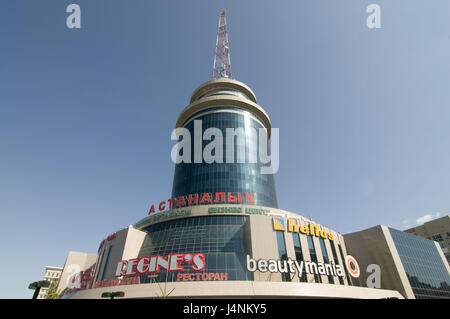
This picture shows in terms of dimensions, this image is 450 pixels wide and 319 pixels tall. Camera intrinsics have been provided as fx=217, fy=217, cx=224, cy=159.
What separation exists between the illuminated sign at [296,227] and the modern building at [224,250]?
0.22 m

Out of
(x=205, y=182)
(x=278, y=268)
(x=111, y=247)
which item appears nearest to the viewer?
(x=278, y=268)

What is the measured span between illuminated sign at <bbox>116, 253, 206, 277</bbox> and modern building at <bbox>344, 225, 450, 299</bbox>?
41.7 m

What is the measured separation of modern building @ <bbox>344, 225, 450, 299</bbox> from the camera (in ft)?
166

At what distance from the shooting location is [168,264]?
3728cm

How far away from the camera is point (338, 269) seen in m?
44.4

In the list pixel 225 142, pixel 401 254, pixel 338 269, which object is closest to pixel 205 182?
pixel 225 142

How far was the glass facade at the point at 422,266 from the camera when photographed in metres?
51.7

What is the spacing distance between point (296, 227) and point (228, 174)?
26615 mm

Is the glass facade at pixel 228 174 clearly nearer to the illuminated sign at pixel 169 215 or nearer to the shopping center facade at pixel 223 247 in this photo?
the shopping center facade at pixel 223 247

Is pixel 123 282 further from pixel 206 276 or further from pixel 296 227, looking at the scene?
→ pixel 296 227

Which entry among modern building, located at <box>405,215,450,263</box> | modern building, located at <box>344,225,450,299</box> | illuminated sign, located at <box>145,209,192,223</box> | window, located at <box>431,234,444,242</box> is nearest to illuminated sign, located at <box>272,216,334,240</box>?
modern building, located at <box>344,225,450,299</box>

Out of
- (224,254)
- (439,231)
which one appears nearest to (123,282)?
(224,254)
